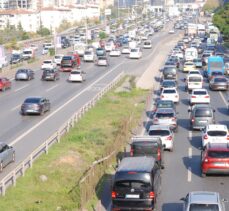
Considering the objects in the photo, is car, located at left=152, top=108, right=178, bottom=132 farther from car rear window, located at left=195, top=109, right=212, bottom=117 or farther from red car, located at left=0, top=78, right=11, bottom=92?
red car, located at left=0, top=78, right=11, bottom=92

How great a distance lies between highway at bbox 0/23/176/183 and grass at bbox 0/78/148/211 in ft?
4.75

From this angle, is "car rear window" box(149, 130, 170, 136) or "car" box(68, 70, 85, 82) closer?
"car rear window" box(149, 130, 170, 136)

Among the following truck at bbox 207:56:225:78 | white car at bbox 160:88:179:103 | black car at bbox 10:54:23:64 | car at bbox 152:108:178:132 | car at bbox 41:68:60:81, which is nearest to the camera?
car at bbox 152:108:178:132

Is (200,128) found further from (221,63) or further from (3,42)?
(3,42)

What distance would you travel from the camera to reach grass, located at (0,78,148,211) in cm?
2345

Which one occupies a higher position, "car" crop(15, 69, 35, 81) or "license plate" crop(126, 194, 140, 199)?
"license plate" crop(126, 194, 140, 199)

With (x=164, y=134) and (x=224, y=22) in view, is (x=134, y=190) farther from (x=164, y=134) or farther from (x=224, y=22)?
(x=224, y=22)

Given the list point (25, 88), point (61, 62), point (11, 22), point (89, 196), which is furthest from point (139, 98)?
point (11, 22)

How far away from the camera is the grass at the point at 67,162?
76.9ft

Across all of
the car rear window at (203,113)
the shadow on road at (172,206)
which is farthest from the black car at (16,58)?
the shadow on road at (172,206)

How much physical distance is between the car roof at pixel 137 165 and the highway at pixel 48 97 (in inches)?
270

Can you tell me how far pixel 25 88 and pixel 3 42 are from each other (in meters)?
75.4

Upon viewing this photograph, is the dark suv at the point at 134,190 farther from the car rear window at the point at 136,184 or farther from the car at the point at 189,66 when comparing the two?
the car at the point at 189,66

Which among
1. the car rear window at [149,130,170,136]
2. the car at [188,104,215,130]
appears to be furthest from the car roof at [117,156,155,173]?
the car at [188,104,215,130]
